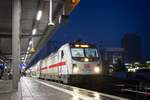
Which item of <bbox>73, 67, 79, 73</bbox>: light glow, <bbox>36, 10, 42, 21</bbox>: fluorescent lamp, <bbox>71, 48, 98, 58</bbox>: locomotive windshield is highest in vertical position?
<bbox>36, 10, 42, 21</bbox>: fluorescent lamp

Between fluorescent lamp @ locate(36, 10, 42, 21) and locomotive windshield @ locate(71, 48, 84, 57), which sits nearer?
locomotive windshield @ locate(71, 48, 84, 57)

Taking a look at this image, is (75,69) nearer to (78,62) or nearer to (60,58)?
(78,62)

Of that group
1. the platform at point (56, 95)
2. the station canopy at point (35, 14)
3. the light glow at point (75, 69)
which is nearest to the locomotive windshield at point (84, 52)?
the light glow at point (75, 69)

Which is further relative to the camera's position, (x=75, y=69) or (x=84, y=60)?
Result: (x=84, y=60)

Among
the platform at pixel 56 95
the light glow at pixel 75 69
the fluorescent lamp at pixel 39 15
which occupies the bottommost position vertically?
the platform at pixel 56 95

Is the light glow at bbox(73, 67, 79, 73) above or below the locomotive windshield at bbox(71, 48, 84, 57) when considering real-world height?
below

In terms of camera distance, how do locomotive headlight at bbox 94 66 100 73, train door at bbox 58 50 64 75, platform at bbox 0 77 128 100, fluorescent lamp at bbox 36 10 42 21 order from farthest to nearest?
fluorescent lamp at bbox 36 10 42 21 → train door at bbox 58 50 64 75 → locomotive headlight at bbox 94 66 100 73 → platform at bbox 0 77 128 100

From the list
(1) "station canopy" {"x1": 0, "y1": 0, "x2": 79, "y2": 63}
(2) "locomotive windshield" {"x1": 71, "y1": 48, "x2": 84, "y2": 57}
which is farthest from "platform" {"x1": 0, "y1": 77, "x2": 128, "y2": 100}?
(2) "locomotive windshield" {"x1": 71, "y1": 48, "x2": 84, "y2": 57}

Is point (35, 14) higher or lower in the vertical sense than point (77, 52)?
higher

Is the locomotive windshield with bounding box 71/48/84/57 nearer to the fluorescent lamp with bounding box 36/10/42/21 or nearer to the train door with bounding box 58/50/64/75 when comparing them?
the train door with bounding box 58/50/64/75

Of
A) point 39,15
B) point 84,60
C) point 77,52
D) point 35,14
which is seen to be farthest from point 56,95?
point 35,14

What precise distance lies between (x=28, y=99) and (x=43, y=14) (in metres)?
16.8

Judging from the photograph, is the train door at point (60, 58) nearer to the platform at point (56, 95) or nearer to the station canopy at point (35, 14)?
the station canopy at point (35, 14)

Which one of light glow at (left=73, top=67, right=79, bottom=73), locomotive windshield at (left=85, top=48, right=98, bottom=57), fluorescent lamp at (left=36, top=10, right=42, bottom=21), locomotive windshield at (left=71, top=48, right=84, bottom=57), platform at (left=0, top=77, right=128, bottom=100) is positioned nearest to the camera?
platform at (left=0, top=77, right=128, bottom=100)
